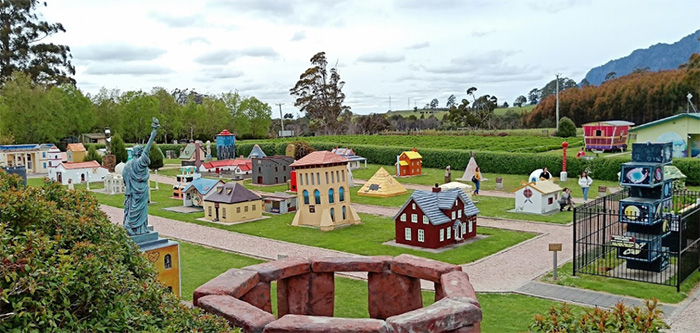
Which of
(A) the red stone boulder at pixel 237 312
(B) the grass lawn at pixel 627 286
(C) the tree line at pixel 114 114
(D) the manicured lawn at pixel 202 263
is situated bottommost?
(B) the grass lawn at pixel 627 286

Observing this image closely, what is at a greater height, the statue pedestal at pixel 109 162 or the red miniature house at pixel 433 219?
the statue pedestal at pixel 109 162

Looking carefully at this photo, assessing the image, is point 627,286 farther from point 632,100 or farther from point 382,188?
point 632,100

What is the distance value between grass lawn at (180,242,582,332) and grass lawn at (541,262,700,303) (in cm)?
162

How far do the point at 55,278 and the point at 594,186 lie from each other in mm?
30199

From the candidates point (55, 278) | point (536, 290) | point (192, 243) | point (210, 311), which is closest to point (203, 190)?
point (192, 243)

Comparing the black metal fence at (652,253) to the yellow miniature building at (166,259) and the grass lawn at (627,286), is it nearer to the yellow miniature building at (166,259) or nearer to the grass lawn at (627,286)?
the grass lawn at (627,286)

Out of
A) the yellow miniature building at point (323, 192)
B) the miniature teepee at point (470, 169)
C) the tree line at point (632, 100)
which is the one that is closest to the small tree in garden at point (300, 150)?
the miniature teepee at point (470, 169)

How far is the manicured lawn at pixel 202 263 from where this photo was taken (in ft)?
46.6

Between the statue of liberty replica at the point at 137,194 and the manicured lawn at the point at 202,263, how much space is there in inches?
88.4

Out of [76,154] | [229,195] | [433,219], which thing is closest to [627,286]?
[433,219]

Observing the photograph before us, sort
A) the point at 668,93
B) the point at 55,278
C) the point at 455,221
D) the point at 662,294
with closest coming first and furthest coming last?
the point at 55,278
the point at 662,294
the point at 455,221
the point at 668,93

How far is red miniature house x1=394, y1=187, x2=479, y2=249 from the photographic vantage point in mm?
17312

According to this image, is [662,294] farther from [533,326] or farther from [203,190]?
[203,190]

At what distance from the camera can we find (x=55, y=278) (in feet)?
11.7
